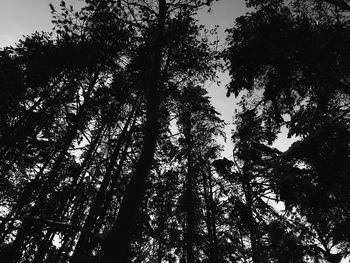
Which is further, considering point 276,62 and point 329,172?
point 276,62

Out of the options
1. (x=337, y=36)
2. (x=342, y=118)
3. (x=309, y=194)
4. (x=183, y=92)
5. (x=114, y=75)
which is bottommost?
(x=309, y=194)

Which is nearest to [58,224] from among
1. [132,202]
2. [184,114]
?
[132,202]

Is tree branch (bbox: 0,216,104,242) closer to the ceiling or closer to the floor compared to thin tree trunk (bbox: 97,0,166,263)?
closer to the floor

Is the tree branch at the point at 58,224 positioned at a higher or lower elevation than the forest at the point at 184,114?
lower

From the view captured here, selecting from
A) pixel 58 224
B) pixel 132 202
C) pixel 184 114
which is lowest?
pixel 58 224

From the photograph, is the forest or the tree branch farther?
the forest

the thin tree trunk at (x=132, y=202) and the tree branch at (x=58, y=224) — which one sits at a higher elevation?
the thin tree trunk at (x=132, y=202)

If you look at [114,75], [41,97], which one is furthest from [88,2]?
[41,97]

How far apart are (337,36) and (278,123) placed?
2472 mm

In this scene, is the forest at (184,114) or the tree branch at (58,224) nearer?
the tree branch at (58,224)

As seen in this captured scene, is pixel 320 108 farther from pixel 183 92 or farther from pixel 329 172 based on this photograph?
pixel 183 92

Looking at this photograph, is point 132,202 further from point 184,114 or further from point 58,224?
point 184,114

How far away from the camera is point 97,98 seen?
10367 millimetres

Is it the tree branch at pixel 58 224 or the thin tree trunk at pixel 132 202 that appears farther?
the thin tree trunk at pixel 132 202
